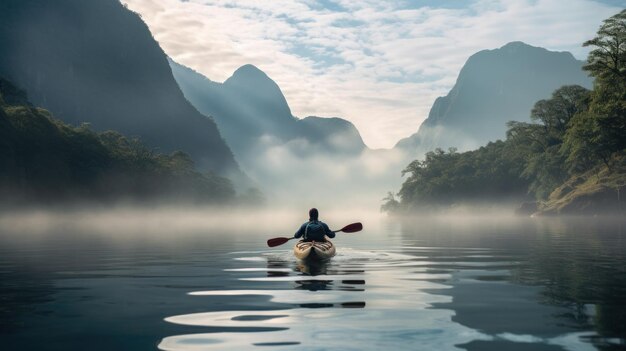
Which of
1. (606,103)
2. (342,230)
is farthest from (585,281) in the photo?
(606,103)

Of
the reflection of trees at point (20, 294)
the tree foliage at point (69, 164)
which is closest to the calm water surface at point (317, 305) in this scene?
the reflection of trees at point (20, 294)

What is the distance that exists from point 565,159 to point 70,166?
77.0m

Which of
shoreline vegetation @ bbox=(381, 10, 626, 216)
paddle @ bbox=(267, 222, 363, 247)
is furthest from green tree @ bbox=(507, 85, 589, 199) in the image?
paddle @ bbox=(267, 222, 363, 247)

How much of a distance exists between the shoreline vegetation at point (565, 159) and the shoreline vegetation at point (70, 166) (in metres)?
60.9

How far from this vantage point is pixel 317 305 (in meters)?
9.55

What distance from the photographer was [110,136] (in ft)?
404

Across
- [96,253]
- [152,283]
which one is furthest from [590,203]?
[152,283]

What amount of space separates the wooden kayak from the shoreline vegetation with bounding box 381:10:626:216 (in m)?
58.5

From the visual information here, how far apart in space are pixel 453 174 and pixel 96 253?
12420cm

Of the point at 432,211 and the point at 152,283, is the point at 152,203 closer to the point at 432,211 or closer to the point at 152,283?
the point at 432,211

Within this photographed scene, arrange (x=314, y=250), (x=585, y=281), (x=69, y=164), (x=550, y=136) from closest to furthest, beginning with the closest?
(x=585, y=281) < (x=314, y=250) < (x=550, y=136) < (x=69, y=164)

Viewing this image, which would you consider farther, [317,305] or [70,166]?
[70,166]

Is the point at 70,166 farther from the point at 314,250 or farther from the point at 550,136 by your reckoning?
the point at 314,250

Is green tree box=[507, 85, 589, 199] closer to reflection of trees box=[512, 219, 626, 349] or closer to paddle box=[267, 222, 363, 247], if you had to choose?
paddle box=[267, 222, 363, 247]
